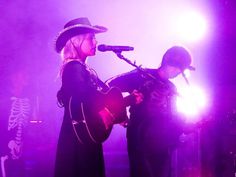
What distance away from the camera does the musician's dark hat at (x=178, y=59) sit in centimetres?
495

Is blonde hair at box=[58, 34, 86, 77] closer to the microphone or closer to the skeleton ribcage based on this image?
the microphone

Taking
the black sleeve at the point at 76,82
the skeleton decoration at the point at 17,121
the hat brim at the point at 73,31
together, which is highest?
the hat brim at the point at 73,31

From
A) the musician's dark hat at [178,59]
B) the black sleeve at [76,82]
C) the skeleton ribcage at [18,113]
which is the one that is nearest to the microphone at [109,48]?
the black sleeve at [76,82]

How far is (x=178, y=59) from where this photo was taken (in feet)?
16.3

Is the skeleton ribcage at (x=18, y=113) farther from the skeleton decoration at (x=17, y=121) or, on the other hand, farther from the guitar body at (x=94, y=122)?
the guitar body at (x=94, y=122)

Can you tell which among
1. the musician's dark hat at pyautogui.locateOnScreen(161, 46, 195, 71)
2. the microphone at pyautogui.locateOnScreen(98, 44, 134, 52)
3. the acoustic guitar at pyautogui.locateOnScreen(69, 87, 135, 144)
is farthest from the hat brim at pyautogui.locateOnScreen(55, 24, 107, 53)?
the musician's dark hat at pyautogui.locateOnScreen(161, 46, 195, 71)

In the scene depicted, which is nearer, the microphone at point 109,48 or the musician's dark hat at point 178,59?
the microphone at point 109,48

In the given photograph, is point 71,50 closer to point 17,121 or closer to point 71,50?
point 71,50

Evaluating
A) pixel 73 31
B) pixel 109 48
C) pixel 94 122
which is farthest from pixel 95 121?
pixel 73 31

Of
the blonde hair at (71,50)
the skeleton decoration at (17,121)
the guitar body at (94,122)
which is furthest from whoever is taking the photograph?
the skeleton decoration at (17,121)

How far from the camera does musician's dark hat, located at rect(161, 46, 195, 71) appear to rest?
4.95 meters

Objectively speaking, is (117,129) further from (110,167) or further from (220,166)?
(220,166)

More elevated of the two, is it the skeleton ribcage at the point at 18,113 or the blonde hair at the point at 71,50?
the blonde hair at the point at 71,50

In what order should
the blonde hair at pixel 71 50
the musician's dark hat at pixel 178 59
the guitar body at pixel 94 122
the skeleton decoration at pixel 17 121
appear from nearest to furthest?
the guitar body at pixel 94 122, the blonde hair at pixel 71 50, the musician's dark hat at pixel 178 59, the skeleton decoration at pixel 17 121
